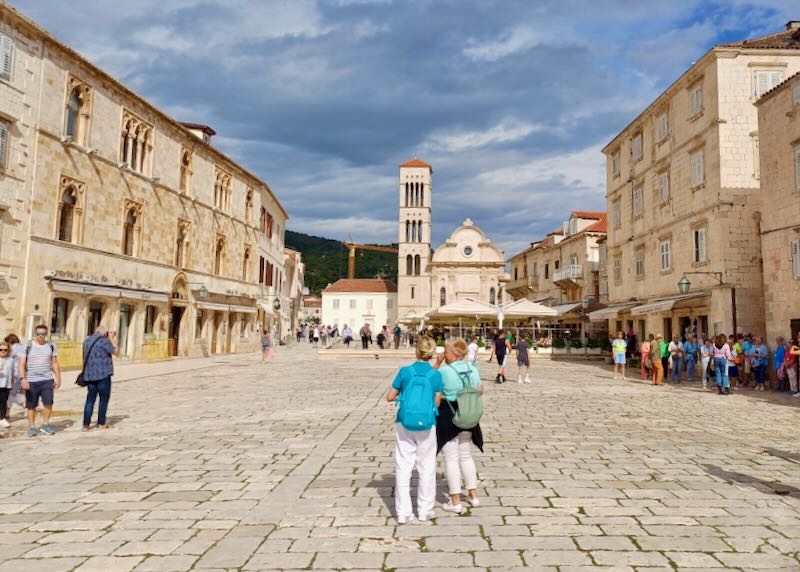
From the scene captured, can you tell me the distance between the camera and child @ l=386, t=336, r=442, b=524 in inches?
190

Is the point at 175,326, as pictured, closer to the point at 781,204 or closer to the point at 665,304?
the point at 665,304

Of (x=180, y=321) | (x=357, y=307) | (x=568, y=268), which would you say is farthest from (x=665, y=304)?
(x=357, y=307)

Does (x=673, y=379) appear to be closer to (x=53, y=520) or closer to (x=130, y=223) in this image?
(x=53, y=520)

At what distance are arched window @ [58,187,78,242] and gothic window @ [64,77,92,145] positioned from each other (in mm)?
1982

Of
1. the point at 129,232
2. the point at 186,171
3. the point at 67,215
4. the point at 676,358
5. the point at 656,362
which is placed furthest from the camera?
the point at 186,171

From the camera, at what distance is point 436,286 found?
67.2 m

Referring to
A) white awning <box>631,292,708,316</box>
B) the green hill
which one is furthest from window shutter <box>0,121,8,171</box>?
the green hill

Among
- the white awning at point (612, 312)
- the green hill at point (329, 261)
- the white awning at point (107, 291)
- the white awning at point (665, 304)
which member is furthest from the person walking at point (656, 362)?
the green hill at point (329, 261)

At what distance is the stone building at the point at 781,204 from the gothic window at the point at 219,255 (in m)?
25.6

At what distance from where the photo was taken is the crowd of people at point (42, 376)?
29.1ft

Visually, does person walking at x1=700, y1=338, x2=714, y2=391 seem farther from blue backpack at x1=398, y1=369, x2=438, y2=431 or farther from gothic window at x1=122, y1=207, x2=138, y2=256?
gothic window at x1=122, y1=207, x2=138, y2=256

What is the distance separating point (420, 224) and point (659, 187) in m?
54.8

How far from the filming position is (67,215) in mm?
20609

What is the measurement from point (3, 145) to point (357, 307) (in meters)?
68.1
